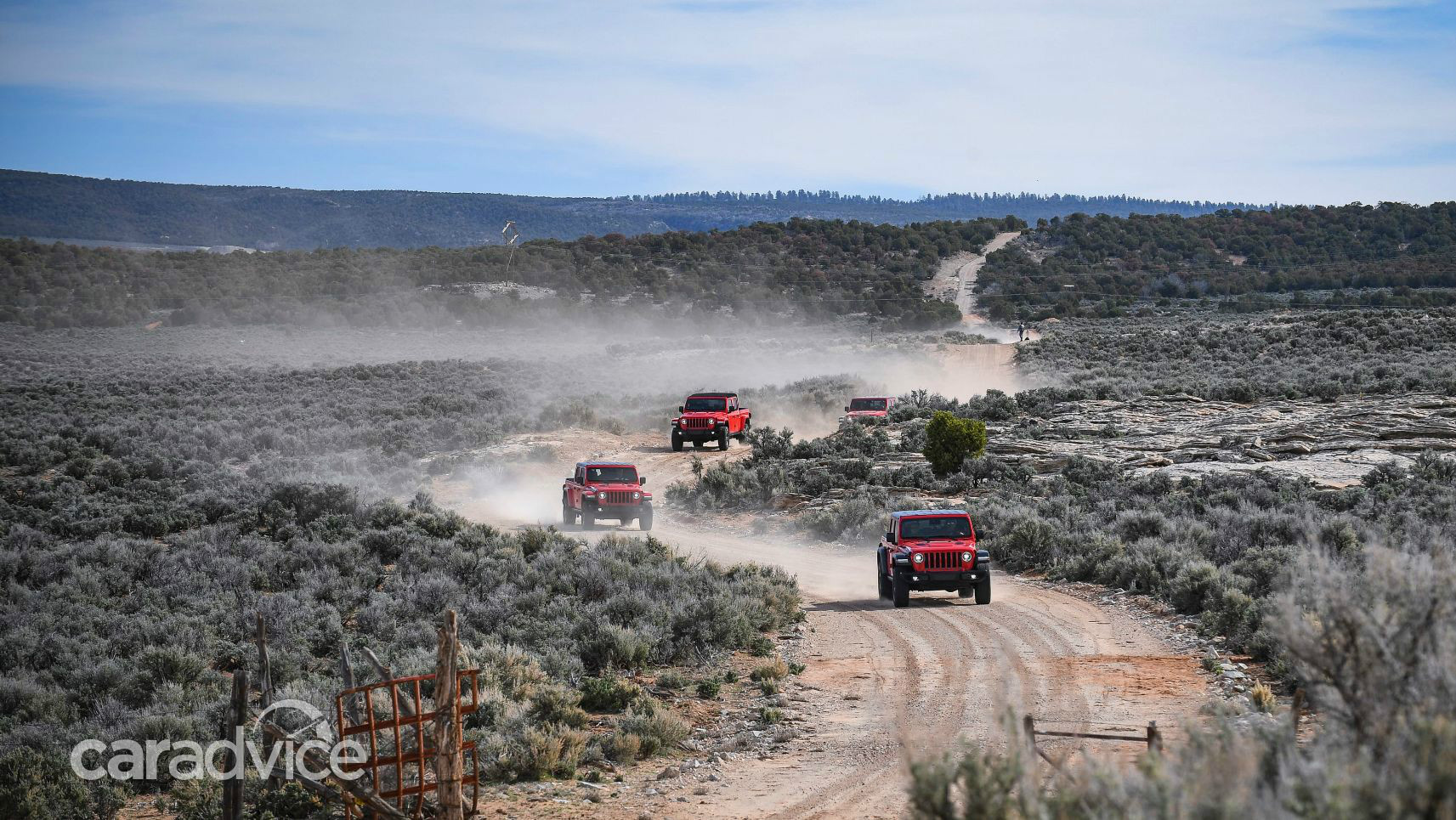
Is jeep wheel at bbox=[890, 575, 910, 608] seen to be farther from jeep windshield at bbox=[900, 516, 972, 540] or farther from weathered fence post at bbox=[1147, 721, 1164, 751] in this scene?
weathered fence post at bbox=[1147, 721, 1164, 751]

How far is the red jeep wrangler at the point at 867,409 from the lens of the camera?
4297 centimetres

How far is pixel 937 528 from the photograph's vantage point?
1753cm

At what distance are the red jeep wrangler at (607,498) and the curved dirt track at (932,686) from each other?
689cm

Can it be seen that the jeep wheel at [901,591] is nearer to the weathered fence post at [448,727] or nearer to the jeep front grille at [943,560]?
the jeep front grille at [943,560]

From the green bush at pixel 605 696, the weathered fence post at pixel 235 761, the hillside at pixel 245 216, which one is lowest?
the green bush at pixel 605 696

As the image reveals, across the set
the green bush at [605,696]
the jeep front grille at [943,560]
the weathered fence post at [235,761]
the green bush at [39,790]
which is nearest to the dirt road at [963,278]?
the jeep front grille at [943,560]

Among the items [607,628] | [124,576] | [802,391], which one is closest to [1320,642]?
[607,628]

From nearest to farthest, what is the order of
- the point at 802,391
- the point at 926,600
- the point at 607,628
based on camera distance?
the point at 607,628
the point at 926,600
the point at 802,391

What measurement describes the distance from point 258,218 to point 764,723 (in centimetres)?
17140

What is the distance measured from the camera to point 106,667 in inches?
472

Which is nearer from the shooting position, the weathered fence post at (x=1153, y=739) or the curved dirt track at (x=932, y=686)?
the weathered fence post at (x=1153, y=739)

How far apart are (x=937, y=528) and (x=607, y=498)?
10.5m

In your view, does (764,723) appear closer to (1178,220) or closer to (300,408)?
(300,408)

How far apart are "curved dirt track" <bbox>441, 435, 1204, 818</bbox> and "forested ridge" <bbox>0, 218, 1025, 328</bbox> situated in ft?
232
